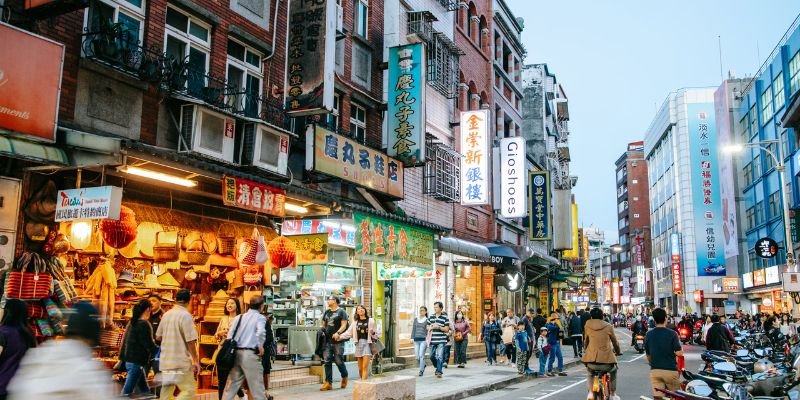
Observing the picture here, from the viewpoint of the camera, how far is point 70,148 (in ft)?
31.7

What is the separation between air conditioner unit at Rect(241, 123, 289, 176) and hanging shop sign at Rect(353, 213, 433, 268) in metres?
2.11

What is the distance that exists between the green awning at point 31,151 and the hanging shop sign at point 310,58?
5.70 metres

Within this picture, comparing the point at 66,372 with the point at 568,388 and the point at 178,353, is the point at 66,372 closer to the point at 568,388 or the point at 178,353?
the point at 178,353

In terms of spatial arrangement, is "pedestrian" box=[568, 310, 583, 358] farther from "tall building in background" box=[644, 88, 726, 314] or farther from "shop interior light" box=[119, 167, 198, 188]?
"tall building in background" box=[644, 88, 726, 314]

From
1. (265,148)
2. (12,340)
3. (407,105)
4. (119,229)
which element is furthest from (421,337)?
(12,340)

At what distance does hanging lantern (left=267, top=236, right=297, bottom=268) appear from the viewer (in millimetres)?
14508

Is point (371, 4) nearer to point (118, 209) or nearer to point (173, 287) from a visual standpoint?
point (173, 287)

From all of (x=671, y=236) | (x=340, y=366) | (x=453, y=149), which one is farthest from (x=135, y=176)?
(x=671, y=236)

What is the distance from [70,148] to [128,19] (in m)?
3.47

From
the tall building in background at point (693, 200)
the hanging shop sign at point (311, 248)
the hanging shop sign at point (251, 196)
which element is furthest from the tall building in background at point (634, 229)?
the hanging shop sign at point (251, 196)

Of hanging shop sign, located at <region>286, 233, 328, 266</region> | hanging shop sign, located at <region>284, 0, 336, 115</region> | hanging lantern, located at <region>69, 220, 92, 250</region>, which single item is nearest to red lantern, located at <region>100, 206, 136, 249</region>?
hanging lantern, located at <region>69, 220, 92, 250</region>

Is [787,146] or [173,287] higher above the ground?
[787,146]

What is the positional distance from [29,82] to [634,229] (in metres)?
117

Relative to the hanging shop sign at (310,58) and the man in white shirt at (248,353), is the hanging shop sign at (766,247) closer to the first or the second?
the hanging shop sign at (310,58)
